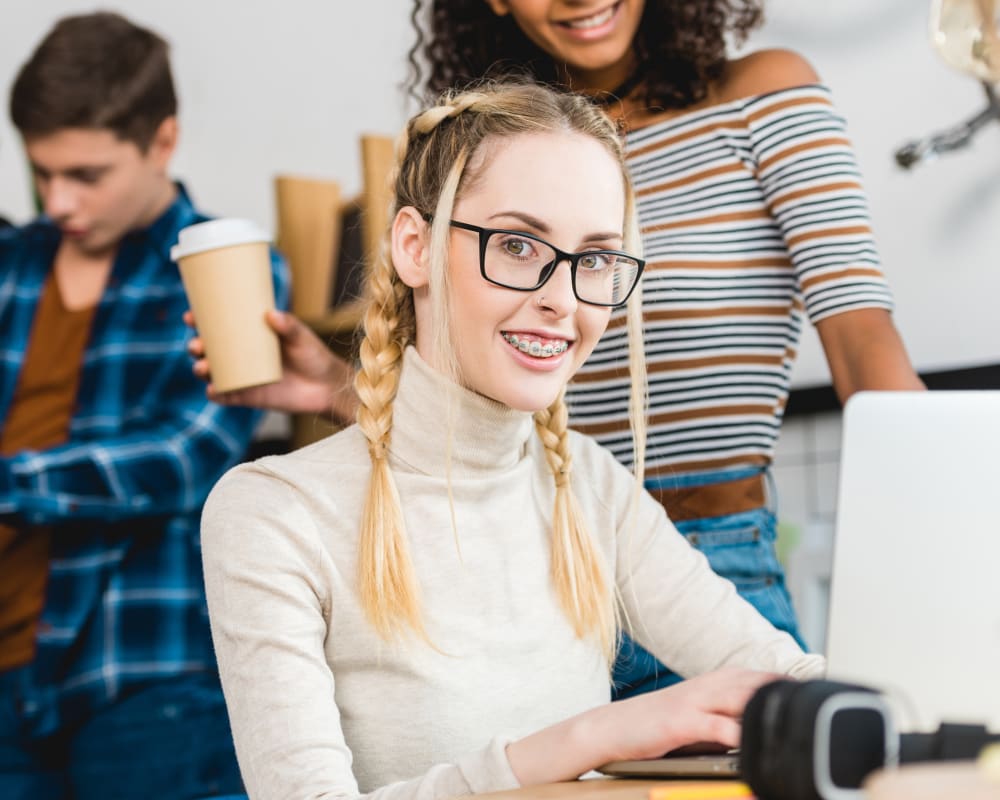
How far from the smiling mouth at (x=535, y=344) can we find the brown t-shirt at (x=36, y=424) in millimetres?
1082

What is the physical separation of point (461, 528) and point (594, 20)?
2.07 feet

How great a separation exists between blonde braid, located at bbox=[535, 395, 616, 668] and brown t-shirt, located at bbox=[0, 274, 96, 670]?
1.01 metres

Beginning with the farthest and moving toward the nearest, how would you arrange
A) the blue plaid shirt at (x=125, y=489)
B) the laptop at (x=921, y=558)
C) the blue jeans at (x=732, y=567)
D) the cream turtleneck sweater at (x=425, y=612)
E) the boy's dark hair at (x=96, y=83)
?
1. the boy's dark hair at (x=96, y=83)
2. the blue plaid shirt at (x=125, y=489)
3. the blue jeans at (x=732, y=567)
4. the cream turtleneck sweater at (x=425, y=612)
5. the laptop at (x=921, y=558)

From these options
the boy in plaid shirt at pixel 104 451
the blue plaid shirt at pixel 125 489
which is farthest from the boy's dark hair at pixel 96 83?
the blue plaid shirt at pixel 125 489

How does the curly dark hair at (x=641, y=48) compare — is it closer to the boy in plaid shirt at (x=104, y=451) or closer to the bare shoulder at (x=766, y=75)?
the bare shoulder at (x=766, y=75)

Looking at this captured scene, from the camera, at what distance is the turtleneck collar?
112cm

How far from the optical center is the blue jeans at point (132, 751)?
68.6 inches

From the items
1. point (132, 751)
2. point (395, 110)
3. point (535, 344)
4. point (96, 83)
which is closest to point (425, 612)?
point (535, 344)

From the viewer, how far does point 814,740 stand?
0.56 metres

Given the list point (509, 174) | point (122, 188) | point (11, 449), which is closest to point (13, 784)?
point (11, 449)

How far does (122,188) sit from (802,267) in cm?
119

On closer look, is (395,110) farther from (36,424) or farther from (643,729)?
(643,729)

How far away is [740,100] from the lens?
55.2 inches

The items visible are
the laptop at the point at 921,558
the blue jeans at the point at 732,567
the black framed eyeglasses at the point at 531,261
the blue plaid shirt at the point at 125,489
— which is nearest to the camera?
the laptop at the point at 921,558
